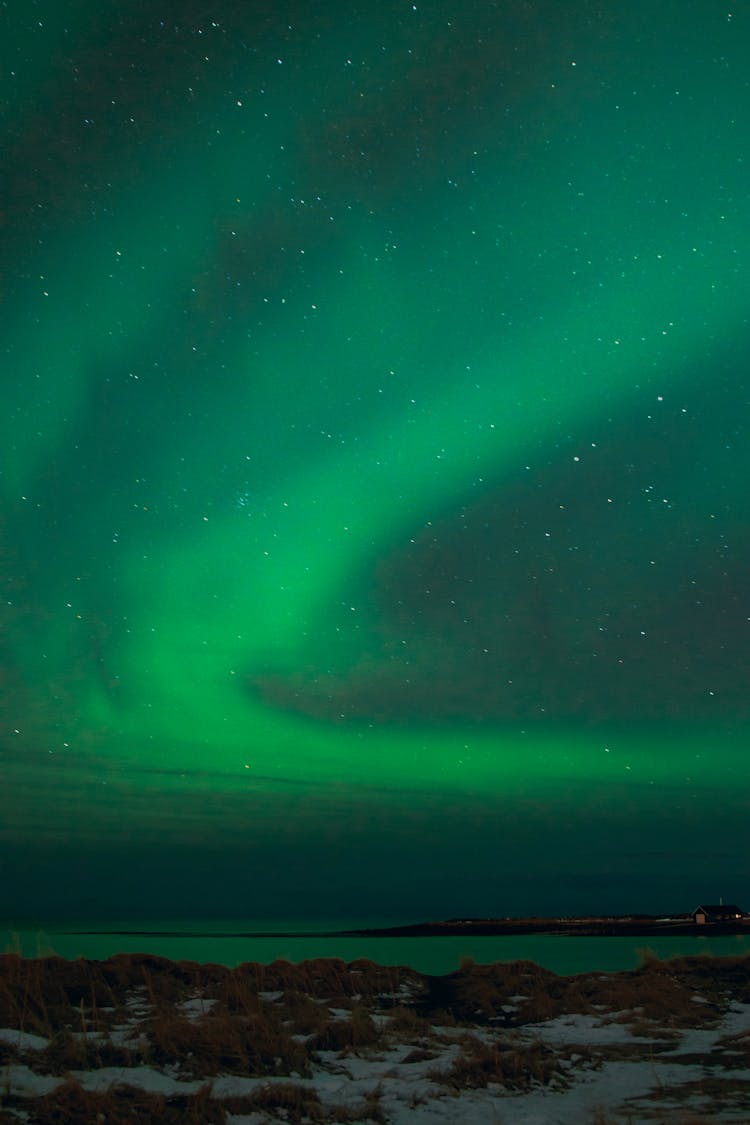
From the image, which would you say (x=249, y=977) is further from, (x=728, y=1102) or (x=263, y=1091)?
(x=728, y=1102)

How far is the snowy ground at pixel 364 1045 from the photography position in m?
9.23

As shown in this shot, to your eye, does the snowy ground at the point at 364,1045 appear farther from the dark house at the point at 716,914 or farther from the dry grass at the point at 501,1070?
the dark house at the point at 716,914

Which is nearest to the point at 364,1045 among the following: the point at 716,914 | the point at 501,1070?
the point at 501,1070

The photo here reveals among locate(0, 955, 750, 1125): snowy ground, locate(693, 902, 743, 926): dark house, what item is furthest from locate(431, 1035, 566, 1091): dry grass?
locate(693, 902, 743, 926): dark house

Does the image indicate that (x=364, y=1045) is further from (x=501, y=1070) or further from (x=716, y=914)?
(x=716, y=914)

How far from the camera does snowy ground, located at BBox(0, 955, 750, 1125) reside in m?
9.23

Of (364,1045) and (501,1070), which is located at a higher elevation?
(501,1070)

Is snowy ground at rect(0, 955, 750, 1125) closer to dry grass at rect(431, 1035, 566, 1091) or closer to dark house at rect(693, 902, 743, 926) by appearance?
dry grass at rect(431, 1035, 566, 1091)

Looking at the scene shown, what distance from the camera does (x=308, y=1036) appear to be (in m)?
12.7

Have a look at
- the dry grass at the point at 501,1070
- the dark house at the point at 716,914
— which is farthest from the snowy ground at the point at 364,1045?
the dark house at the point at 716,914

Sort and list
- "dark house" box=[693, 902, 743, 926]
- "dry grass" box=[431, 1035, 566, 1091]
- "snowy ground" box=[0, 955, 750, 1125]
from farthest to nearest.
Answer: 1. "dark house" box=[693, 902, 743, 926]
2. "dry grass" box=[431, 1035, 566, 1091]
3. "snowy ground" box=[0, 955, 750, 1125]

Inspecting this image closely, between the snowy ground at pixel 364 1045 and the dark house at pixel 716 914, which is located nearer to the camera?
the snowy ground at pixel 364 1045

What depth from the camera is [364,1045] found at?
40.2 feet

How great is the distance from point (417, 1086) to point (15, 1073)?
4.23 meters
